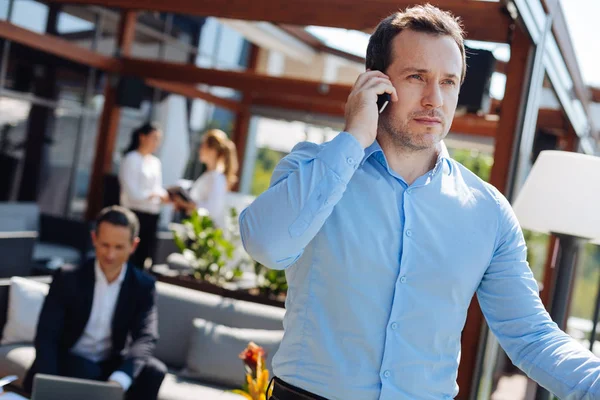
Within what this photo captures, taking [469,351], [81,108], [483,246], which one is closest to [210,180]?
[469,351]

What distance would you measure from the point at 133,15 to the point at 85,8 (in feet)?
3.46

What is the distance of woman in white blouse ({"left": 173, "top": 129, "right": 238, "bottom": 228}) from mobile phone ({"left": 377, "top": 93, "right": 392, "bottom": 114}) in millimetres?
5686

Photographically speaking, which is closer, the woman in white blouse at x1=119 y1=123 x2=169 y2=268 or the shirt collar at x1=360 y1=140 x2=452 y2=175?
the shirt collar at x1=360 y1=140 x2=452 y2=175

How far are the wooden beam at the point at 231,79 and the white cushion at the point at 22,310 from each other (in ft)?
21.7

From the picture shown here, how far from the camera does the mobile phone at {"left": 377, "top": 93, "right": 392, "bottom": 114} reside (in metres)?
1.59

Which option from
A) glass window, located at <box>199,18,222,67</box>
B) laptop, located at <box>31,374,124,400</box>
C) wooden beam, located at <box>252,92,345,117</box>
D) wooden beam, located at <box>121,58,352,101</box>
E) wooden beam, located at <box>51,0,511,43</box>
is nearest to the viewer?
laptop, located at <box>31,374,124,400</box>

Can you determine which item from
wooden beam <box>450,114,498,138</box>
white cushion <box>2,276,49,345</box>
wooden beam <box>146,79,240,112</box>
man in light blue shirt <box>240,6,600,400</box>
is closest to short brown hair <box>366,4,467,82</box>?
man in light blue shirt <box>240,6,600,400</box>

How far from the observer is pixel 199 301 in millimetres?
4703

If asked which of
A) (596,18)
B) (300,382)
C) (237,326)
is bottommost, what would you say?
(237,326)

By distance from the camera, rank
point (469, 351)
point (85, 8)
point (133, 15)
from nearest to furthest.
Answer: point (469, 351) < point (85, 8) < point (133, 15)

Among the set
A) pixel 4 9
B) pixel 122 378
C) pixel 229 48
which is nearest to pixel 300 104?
pixel 229 48

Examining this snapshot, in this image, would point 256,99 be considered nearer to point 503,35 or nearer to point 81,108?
point 81,108

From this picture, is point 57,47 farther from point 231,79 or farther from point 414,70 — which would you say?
point 414,70

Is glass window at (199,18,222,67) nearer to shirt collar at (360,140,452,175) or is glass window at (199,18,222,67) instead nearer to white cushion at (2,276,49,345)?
white cushion at (2,276,49,345)
